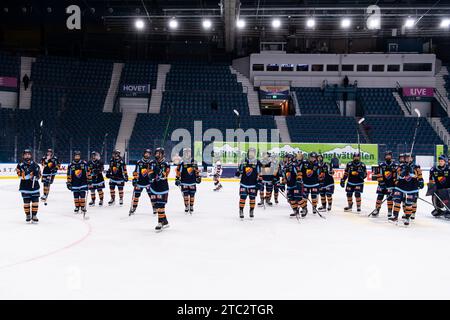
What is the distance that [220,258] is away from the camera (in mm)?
5406

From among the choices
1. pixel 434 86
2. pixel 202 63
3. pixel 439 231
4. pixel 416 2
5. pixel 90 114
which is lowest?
pixel 439 231

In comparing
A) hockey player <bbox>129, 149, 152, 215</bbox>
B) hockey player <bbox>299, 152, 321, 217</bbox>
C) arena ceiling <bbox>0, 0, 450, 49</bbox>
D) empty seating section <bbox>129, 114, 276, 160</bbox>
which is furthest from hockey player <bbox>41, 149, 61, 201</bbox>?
arena ceiling <bbox>0, 0, 450, 49</bbox>

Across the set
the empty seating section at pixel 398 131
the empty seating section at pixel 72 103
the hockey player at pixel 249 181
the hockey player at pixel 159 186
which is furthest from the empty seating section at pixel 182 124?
the hockey player at pixel 159 186

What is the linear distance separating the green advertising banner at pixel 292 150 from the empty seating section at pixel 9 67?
17.5 meters

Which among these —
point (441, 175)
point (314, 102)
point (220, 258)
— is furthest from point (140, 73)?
point (220, 258)

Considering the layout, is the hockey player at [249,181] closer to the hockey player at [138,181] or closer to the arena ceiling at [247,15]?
the hockey player at [138,181]

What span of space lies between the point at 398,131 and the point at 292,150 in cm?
1037

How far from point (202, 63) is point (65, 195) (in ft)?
73.3

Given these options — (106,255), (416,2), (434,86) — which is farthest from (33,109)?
(434,86)

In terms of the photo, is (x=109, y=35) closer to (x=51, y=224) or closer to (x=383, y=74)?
(x=383, y=74)

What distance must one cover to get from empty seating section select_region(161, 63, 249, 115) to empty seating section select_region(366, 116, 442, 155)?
31.4ft

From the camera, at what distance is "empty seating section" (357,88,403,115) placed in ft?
94.6
